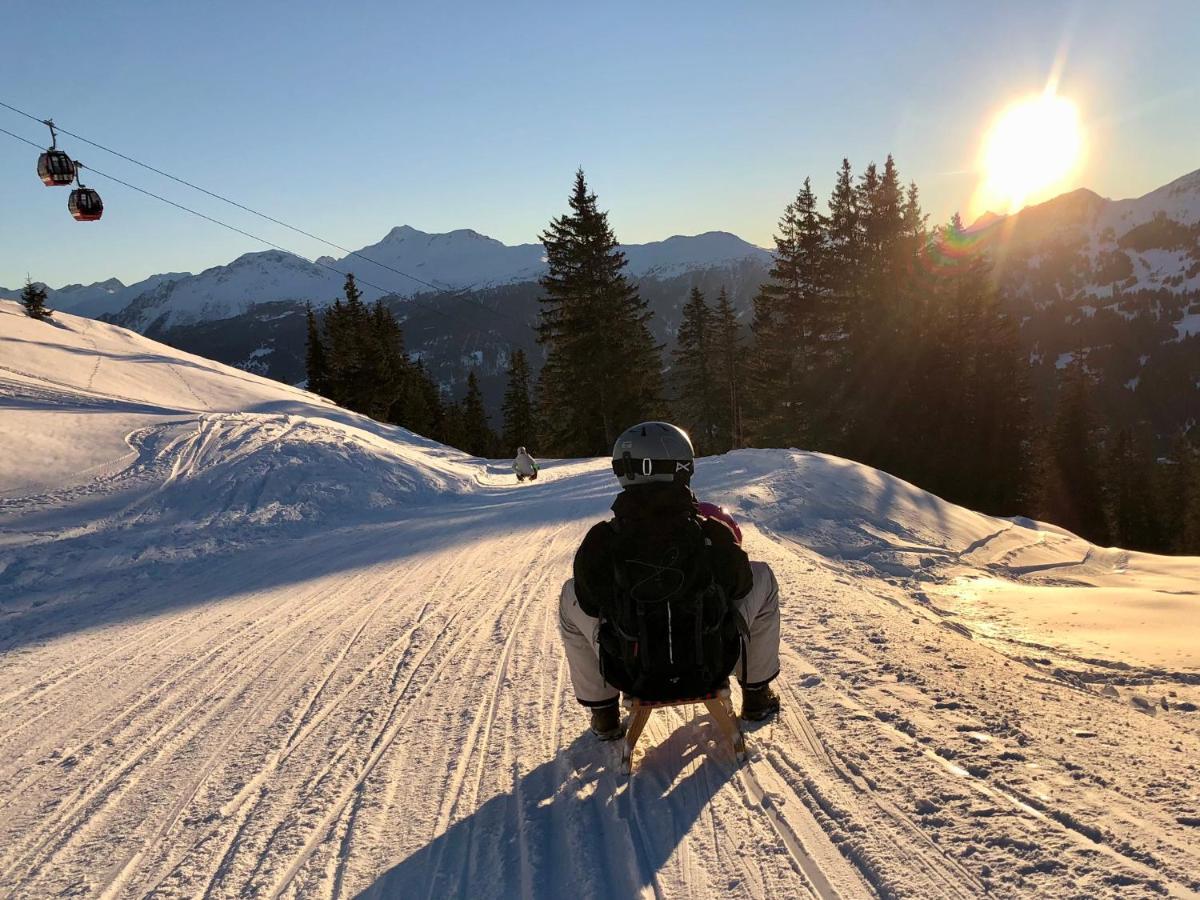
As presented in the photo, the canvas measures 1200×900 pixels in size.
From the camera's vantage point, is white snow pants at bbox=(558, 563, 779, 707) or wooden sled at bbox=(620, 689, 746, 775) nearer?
wooden sled at bbox=(620, 689, 746, 775)

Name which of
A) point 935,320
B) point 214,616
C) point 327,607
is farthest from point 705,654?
point 935,320

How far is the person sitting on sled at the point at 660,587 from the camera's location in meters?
3.03

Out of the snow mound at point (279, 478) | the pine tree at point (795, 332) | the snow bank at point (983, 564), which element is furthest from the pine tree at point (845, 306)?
the snow mound at point (279, 478)

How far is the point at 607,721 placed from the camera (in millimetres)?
3484

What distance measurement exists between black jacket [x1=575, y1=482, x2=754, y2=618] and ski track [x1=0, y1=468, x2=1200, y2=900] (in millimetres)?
938

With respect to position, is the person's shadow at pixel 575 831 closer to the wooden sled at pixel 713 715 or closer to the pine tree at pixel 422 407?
the wooden sled at pixel 713 715

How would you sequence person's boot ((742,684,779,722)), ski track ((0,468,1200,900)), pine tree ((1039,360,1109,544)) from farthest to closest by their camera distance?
pine tree ((1039,360,1109,544)) → person's boot ((742,684,779,722)) → ski track ((0,468,1200,900))

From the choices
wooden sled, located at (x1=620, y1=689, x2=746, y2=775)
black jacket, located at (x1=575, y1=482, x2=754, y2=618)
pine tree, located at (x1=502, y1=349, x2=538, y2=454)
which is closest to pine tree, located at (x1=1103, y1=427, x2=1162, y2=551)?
pine tree, located at (x1=502, y1=349, x2=538, y2=454)

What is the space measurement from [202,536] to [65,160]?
39.2ft

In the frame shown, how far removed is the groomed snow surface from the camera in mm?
2541

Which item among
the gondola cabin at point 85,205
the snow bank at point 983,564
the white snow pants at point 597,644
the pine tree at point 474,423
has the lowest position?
the snow bank at point 983,564

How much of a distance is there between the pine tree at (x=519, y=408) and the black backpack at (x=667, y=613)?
53388mm

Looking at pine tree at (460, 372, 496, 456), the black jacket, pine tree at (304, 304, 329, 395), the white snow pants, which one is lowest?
the white snow pants

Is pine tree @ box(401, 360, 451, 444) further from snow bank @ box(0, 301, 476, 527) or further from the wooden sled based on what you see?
the wooden sled
